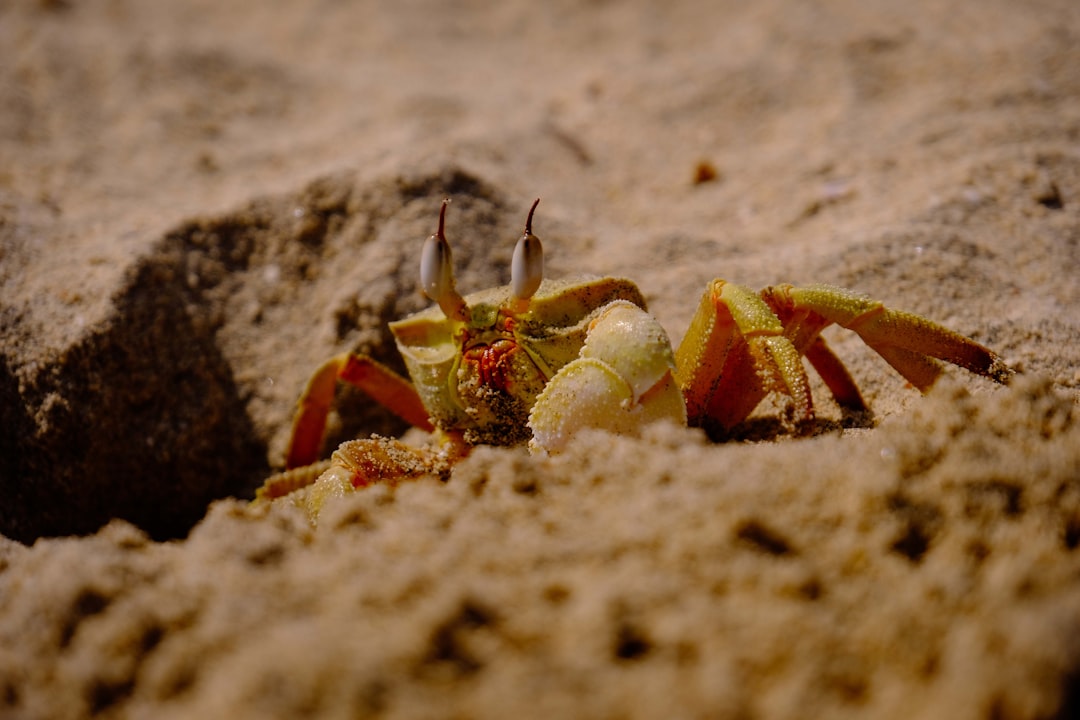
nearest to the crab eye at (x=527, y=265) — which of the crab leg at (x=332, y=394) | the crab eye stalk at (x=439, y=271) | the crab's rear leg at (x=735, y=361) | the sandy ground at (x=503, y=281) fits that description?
the crab eye stalk at (x=439, y=271)

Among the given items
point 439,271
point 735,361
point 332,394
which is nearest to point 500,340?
point 439,271

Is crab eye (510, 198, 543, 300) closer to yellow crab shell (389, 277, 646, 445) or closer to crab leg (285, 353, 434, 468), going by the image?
yellow crab shell (389, 277, 646, 445)

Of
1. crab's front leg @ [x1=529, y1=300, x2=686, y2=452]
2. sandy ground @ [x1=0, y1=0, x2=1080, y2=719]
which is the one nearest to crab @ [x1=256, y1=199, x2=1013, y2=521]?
crab's front leg @ [x1=529, y1=300, x2=686, y2=452]

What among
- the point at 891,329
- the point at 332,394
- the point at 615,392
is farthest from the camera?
the point at 332,394

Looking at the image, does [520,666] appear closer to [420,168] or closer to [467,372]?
[467,372]

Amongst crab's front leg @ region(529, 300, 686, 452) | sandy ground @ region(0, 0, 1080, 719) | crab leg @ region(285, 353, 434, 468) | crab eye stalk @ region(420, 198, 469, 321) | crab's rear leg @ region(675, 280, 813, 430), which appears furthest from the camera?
crab leg @ region(285, 353, 434, 468)

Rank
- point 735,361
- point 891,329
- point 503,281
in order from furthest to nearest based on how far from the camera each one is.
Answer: point 503,281 → point 735,361 → point 891,329

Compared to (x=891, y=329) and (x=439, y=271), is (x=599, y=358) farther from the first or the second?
(x=891, y=329)

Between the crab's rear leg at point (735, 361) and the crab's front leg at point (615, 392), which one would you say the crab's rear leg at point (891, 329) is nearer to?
the crab's rear leg at point (735, 361)
